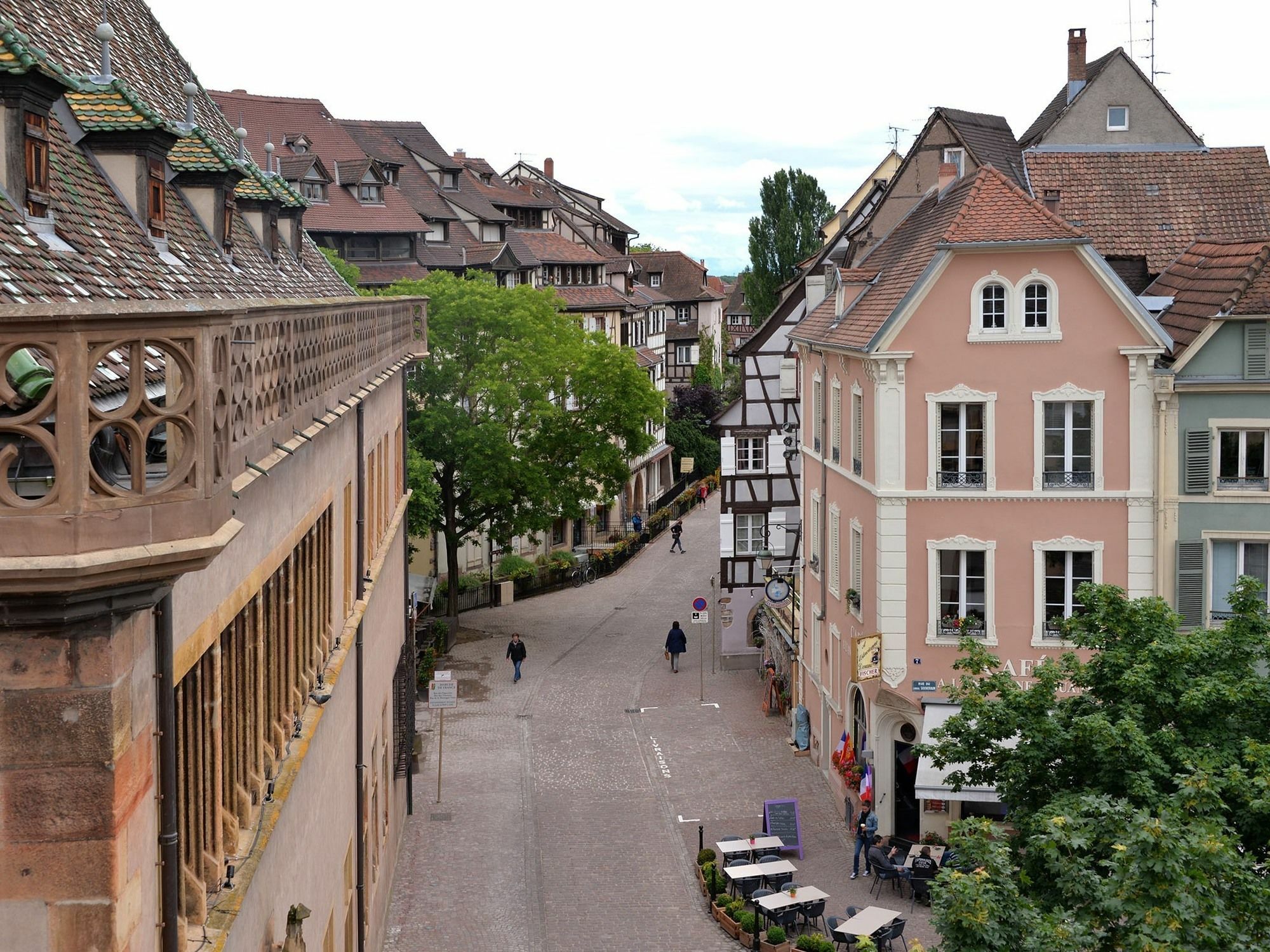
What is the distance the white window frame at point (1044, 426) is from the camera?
26.3 m

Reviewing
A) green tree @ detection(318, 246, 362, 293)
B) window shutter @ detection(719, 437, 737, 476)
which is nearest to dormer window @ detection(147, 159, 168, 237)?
window shutter @ detection(719, 437, 737, 476)

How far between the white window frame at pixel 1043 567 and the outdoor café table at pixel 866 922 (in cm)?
634

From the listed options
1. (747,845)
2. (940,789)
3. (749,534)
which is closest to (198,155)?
(747,845)

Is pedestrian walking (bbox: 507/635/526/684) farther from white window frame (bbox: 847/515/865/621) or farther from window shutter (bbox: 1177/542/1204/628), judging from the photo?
window shutter (bbox: 1177/542/1204/628)

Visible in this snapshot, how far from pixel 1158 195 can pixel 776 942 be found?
1836 centimetres

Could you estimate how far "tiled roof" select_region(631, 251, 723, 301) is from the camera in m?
109

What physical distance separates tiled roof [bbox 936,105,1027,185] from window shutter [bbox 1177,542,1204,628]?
12276mm

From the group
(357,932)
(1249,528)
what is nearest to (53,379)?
(357,932)

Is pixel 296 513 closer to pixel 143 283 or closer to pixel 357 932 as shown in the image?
pixel 143 283

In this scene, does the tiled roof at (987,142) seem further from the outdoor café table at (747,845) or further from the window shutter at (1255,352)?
the outdoor café table at (747,845)

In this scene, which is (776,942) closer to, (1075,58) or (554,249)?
(1075,58)

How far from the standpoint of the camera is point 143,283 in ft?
33.1

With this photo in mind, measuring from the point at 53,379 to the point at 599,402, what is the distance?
42528 mm

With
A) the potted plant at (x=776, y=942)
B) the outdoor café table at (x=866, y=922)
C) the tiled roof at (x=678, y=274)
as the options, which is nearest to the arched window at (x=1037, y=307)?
the outdoor café table at (x=866, y=922)
